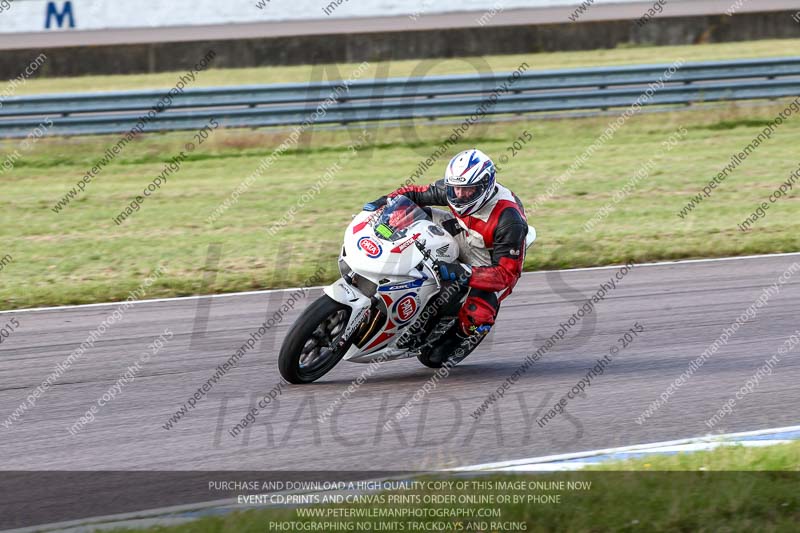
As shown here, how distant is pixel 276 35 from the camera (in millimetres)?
28734

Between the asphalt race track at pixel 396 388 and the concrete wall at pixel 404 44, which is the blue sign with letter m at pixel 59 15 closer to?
the concrete wall at pixel 404 44

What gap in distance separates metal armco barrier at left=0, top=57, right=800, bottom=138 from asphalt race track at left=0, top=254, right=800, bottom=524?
8.53 meters

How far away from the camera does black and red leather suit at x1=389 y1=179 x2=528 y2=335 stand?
25.6 feet

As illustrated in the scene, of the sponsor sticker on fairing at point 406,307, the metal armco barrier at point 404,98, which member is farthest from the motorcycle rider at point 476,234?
the metal armco barrier at point 404,98

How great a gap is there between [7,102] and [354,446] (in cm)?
1358

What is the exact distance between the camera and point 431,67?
90.7ft

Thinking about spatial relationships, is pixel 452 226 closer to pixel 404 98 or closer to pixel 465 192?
pixel 465 192

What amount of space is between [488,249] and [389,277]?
38.3 inches

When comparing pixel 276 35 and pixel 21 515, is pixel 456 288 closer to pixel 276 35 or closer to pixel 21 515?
pixel 21 515

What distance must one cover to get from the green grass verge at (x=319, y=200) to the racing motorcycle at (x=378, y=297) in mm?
3775

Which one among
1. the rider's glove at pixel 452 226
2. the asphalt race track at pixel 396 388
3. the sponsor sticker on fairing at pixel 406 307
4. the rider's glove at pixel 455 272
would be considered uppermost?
the rider's glove at pixel 452 226

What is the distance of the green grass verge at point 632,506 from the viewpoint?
5.05 m

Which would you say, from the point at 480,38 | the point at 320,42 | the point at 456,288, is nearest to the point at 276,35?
the point at 320,42

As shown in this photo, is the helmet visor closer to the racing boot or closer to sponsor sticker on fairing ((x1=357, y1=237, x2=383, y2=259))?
sponsor sticker on fairing ((x1=357, y1=237, x2=383, y2=259))
